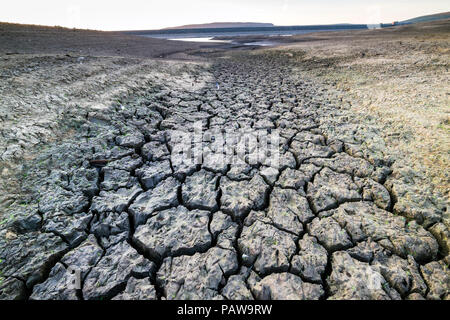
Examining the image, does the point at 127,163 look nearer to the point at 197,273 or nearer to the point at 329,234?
the point at 197,273

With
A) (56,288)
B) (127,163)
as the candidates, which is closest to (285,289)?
(56,288)

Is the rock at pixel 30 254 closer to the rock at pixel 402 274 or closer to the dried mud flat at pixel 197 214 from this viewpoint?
the dried mud flat at pixel 197 214

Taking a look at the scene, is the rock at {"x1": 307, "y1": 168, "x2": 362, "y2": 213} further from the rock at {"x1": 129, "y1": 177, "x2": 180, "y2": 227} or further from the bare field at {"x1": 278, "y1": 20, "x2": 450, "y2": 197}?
the rock at {"x1": 129, "y1": 177, "x2": 180, "y2": 227}

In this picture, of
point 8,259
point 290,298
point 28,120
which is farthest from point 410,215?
point 28,120

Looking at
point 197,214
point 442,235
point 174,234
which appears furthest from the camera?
point 197,214

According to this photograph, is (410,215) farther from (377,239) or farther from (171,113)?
(171,113)

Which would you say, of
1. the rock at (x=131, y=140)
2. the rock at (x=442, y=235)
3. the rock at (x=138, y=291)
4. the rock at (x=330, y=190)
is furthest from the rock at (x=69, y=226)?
the rock at (x=442, y=235)
